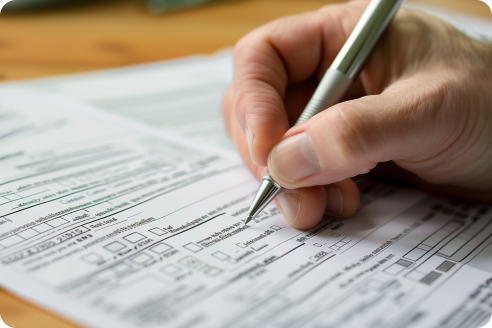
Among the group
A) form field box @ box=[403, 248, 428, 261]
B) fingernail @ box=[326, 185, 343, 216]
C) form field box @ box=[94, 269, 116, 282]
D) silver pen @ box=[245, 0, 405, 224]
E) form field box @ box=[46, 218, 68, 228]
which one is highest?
silver pen @ box=[245, 0, 405, 224]

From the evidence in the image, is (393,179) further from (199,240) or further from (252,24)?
(252,24)

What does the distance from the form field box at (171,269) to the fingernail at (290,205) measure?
0.12m

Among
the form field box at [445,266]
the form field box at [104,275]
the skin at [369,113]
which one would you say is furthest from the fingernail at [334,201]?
the form field box at [104,275]

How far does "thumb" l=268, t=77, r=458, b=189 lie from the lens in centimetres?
37

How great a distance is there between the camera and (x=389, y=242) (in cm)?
39

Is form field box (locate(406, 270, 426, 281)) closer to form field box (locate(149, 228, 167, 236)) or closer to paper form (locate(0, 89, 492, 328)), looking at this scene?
paper form (locate(0, 89, 492, 328))

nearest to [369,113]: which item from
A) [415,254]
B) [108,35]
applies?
[415,254]

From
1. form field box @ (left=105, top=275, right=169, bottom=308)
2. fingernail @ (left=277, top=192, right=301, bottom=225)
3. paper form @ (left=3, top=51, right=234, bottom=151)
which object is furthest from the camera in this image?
paper form @ (left=3, top=51, right=234, bottom=151)

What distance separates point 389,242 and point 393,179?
154 mm

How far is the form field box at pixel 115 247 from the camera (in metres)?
0.36

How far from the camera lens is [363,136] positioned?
14.5 inches

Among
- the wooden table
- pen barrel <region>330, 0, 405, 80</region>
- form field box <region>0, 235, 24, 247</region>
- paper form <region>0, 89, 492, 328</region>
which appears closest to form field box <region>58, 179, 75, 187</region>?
paper form <region>0, 89, 492, 328</region>

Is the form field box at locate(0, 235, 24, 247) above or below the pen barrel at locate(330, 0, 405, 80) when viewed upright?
below

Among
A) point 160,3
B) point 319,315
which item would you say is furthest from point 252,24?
point 319,315
